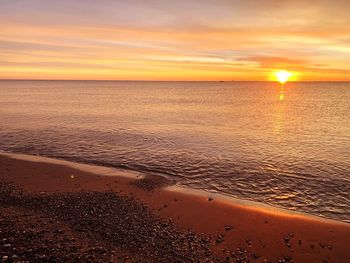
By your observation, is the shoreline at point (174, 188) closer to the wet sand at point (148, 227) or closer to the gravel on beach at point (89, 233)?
the wet sand at point (148, 227)

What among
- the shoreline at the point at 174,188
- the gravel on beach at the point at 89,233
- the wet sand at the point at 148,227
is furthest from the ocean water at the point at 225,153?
the gravel on beach at the point at 89,233

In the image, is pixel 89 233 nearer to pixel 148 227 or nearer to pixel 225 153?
pixel 148 227

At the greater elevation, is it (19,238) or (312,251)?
(19,238)

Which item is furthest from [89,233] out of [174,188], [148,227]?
[174,188]

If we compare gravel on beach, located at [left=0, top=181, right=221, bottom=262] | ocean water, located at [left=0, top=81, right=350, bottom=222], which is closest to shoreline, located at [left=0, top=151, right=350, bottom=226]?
ocean water, located at [left=0, top=81, right=350, bottom=222]

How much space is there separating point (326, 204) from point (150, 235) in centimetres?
1086

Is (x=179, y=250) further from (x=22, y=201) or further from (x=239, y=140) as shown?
(x=239, y=140)

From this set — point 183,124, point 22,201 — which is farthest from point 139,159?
point 183,124

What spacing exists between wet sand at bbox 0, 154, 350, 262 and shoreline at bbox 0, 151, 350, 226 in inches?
6.3

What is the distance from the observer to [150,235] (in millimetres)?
12047

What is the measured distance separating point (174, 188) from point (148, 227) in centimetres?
628

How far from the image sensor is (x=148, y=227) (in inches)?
504

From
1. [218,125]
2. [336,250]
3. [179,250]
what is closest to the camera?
[179,250]

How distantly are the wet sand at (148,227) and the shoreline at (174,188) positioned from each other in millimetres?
159
